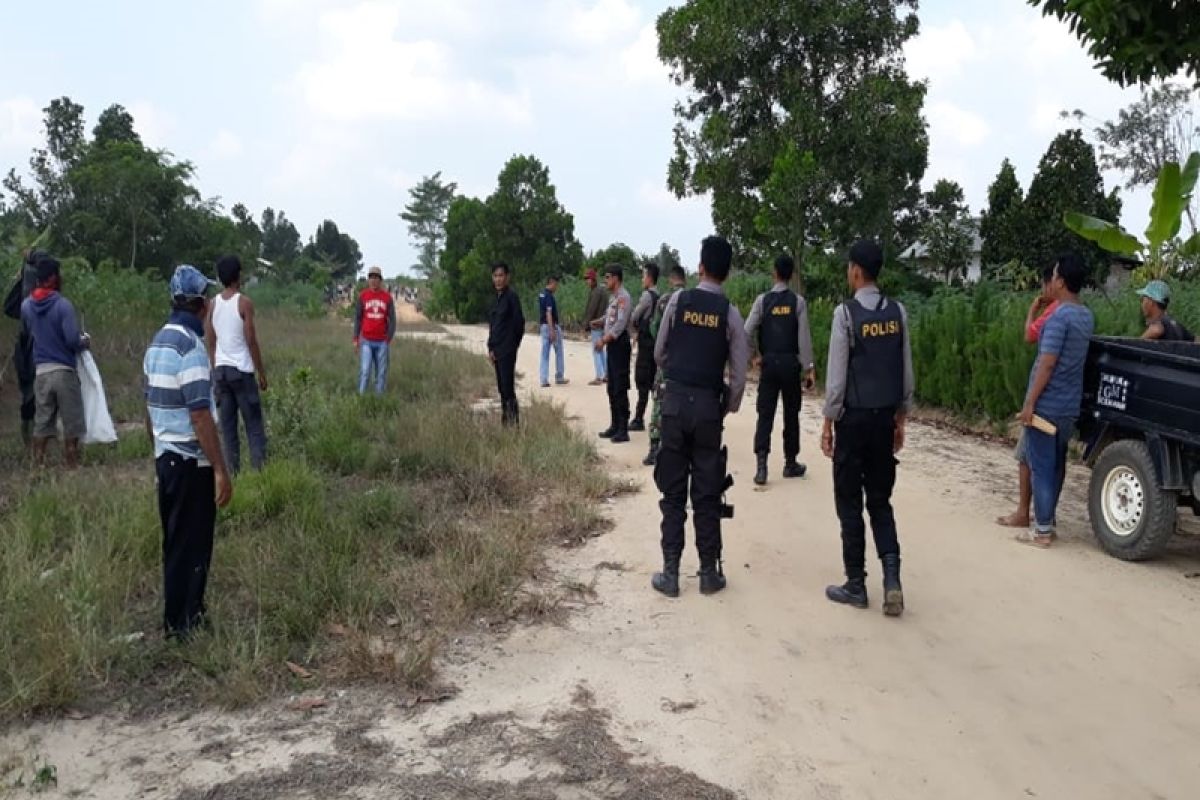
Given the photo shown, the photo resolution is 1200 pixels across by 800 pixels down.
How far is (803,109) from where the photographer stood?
18.2 meters

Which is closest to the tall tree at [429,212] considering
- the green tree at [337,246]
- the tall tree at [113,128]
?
the green tree at [337,246]

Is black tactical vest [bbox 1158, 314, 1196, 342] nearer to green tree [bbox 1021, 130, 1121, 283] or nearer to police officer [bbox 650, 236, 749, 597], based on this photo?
police officer [bbox 650, 236, 749, 597]

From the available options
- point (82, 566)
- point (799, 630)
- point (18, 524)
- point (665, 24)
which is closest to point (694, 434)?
point (799, 630)

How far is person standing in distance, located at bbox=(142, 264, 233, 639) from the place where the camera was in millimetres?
4191

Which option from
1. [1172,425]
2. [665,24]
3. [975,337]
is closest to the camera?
[1172,425]

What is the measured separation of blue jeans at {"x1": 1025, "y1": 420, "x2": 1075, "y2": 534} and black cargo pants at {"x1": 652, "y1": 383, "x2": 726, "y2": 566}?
7.82 feet

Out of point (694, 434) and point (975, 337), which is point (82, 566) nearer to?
point (694, 434)

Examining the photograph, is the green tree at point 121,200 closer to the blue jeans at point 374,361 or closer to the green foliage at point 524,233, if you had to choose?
the green foliage at point 524,233

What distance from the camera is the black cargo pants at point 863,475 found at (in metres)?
4.89

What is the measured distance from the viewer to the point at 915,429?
35.9ft

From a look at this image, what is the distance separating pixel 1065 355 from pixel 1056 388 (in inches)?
8.6

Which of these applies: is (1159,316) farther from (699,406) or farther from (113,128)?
(113,128)

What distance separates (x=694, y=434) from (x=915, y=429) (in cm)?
660

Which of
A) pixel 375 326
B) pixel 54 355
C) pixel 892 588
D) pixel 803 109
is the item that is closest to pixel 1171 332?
pixel 892 588
